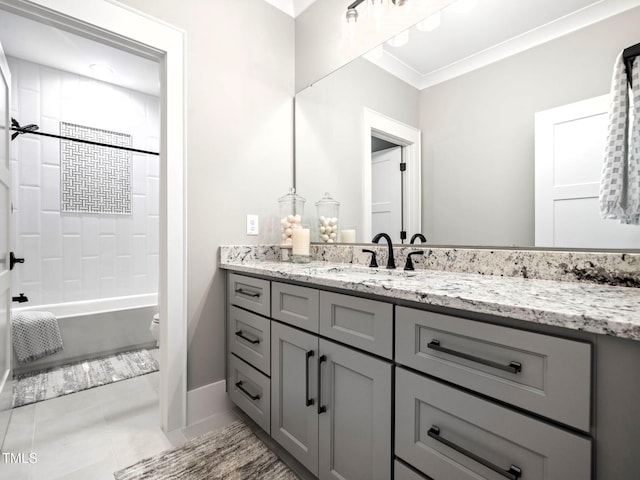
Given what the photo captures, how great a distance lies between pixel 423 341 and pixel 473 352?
0.13 meters

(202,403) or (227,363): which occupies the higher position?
(227,363)

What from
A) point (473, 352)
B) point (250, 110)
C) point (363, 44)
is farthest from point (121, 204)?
point (473, 352)

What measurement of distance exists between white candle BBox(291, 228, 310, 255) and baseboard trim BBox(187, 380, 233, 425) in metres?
0.88

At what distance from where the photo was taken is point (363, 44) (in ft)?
5.62

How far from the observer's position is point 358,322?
986 millimetres

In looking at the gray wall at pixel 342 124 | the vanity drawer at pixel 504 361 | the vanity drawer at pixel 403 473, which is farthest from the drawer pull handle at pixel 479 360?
the gray wall at pixel 342 124

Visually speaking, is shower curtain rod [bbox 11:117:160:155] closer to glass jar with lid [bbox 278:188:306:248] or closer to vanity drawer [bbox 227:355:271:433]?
glass jar with lid [bbox 278:188:306:248]

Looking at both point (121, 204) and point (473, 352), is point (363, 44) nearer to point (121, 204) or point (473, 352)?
point (473, 352)

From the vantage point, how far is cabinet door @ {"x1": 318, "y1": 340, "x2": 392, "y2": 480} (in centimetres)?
90

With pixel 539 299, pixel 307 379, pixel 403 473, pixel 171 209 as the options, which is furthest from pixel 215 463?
pixel 539 299

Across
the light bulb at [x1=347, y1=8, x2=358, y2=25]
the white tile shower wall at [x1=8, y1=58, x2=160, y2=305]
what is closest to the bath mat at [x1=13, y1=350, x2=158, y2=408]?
the white tile shower wall at [x1=8, y1=58, x2=160, y2=305]

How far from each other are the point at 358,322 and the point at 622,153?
93cm

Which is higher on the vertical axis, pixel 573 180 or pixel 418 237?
pixel 573 180

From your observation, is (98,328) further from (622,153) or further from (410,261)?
(622,153)
